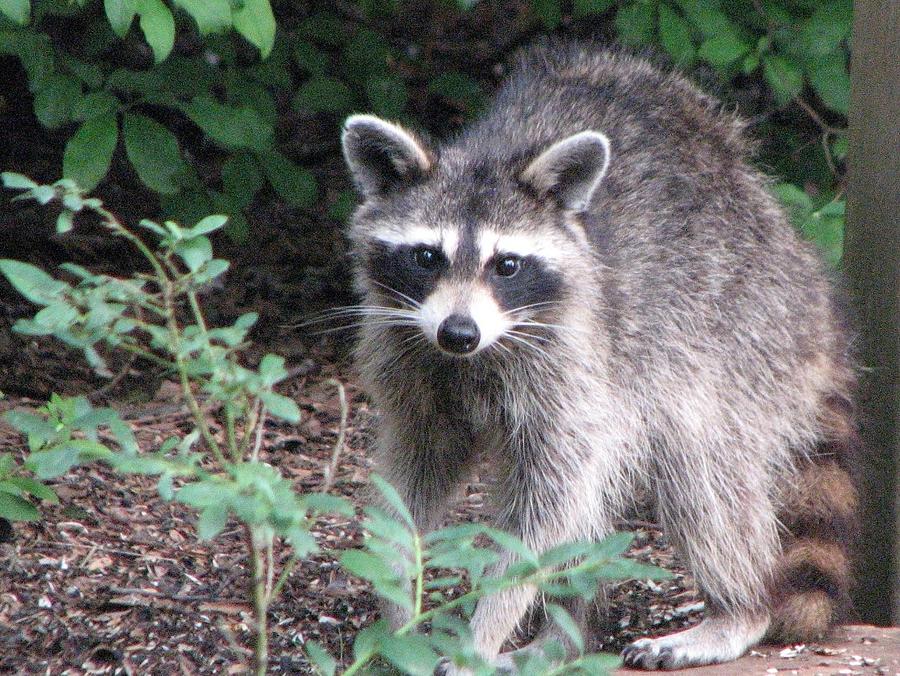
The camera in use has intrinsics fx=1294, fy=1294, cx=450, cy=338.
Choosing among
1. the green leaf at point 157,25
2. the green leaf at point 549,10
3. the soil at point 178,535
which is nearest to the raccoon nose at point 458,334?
the soil at point 178,535

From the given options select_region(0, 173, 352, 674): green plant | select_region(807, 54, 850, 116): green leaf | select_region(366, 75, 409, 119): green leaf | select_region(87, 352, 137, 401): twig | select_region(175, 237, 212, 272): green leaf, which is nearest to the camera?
select_region(0, 173, 352, 674): green plant

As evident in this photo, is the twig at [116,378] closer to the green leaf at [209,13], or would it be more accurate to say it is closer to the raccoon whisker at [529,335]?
the green leaf at [209,13]

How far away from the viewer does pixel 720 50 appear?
4.24m

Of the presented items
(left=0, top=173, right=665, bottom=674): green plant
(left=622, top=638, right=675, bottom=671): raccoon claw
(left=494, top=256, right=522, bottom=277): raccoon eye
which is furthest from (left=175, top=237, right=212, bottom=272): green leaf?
(left=622, top=638, right=675, bottom=671): raccoon claw

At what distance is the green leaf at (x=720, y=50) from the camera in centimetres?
422

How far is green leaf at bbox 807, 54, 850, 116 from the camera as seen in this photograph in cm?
434

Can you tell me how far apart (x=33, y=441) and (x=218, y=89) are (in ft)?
8.84

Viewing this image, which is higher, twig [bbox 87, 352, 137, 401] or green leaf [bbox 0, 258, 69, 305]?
green leaf [bbox 0, 258, 69, 305]

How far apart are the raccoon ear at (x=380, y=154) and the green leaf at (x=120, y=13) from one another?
610 mm

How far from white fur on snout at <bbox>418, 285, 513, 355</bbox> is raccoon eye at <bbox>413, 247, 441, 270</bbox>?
0.08 metres

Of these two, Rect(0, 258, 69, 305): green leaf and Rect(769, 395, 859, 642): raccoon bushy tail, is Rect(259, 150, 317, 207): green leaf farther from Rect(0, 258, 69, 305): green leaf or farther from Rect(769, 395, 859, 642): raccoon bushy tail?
Rect(0, 258, 69, 305): green leaf

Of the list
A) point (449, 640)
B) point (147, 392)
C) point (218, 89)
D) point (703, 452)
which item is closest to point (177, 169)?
point (147, 392)

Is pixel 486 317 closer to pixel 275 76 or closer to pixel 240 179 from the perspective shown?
pixel 240 179

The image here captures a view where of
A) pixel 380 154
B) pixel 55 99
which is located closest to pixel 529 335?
pixel 380 154
